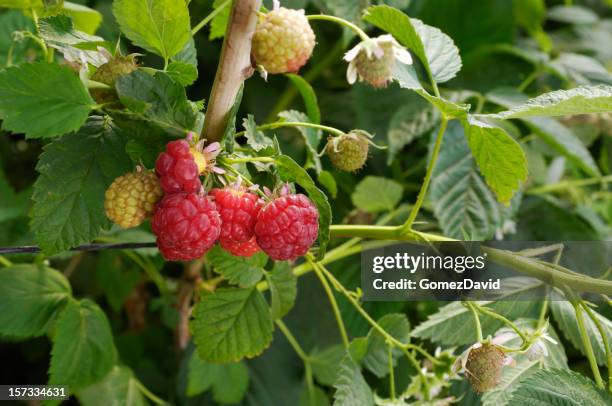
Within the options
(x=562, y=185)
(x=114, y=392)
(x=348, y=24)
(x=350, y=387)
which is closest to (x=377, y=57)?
(x=348, y=24)

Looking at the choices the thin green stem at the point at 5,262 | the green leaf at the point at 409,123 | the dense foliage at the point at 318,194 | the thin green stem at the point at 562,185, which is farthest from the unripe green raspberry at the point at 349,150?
the thin green stem at the point at 562,185

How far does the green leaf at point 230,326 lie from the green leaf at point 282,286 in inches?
0.7

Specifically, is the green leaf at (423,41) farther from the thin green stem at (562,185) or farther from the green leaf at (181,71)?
the thin green stem at (562,185)

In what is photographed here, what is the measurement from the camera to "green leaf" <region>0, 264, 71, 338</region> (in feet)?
2.52

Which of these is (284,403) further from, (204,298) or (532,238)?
(532,238)

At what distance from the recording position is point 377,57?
0.52 m

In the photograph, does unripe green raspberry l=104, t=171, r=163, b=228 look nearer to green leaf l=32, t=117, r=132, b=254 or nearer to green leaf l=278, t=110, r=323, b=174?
green leaf l=32, t=117, r=132, b=254

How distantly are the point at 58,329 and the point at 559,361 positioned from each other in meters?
0.59

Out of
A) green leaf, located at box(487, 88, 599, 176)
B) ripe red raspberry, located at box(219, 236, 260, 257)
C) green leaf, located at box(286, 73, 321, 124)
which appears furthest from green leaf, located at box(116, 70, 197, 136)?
green leaf, located at box(487, 88, 599, 176)

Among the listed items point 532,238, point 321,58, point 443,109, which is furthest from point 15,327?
point 532,238

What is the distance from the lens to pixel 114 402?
34.5 inches

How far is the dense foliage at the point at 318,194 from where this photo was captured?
1.76 ft

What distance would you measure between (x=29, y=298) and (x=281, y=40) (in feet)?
1.67

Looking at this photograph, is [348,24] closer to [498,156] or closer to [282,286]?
[498,156]
